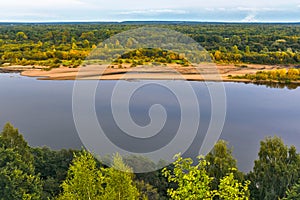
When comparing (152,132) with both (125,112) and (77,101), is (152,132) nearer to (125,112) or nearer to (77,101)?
(125,112)

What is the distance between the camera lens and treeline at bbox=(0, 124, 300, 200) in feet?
16.8

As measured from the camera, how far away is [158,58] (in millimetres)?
28188

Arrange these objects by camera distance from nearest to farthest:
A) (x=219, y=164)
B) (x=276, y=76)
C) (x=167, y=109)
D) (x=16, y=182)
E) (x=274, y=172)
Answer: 1. (x=16, y=182)
2. (x=219, y=164)
3. (x=274, y=172)
4. (x=167, y=109)
5. (x=276, y=76)

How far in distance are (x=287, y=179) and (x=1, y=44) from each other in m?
36.3

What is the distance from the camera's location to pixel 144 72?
85.1 feet

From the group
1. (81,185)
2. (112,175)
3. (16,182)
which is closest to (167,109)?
(16,182)

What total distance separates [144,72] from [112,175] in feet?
68.9

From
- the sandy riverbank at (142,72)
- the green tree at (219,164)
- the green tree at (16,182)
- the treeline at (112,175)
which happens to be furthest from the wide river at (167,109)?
the green tree at (16,182)

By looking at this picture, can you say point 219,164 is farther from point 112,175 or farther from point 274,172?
point 112,175

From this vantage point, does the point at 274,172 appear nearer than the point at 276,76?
Yes

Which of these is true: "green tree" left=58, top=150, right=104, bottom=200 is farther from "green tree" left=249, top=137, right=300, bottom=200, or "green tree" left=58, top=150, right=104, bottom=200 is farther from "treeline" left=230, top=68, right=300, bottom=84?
"treeline" left=230, top=68, right=300, bottom=84

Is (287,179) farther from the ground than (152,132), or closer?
farther from the ground

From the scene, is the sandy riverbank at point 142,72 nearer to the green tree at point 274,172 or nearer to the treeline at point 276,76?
the treeline at point 276,76

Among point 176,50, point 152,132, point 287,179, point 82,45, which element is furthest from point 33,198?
point 82,45
